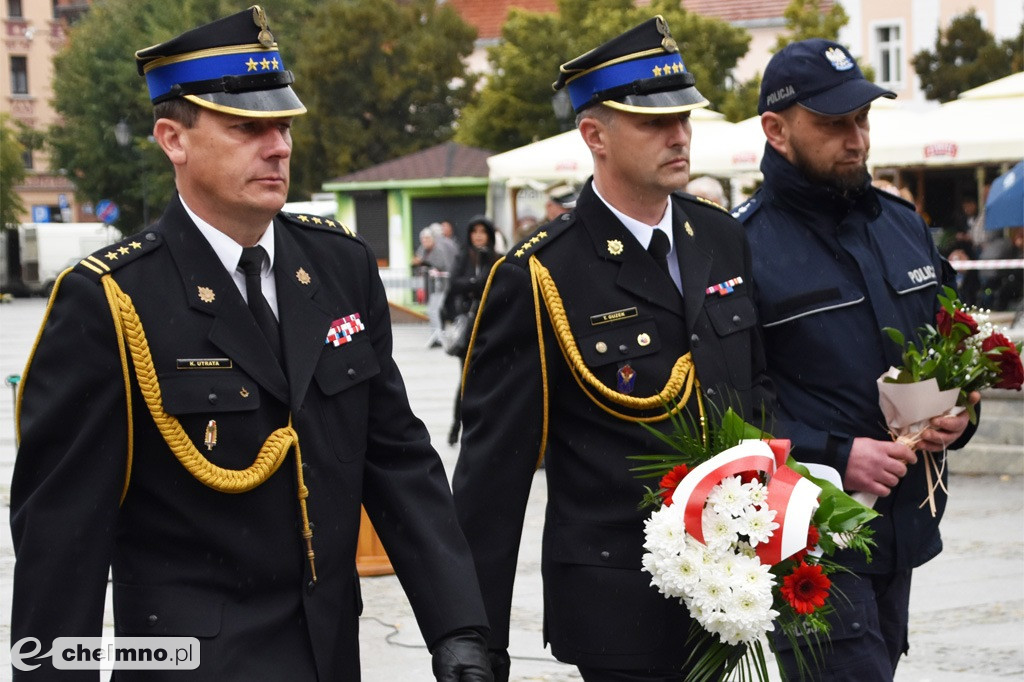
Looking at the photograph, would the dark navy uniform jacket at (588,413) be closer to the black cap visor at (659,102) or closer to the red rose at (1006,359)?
the black cap visor at (659,102)

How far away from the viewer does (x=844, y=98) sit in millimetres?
4641

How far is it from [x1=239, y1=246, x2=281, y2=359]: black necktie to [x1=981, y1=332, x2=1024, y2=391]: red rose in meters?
2.10

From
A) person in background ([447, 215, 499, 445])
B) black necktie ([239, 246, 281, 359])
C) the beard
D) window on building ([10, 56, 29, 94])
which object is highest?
window on building ([10, 56, 29, 94])

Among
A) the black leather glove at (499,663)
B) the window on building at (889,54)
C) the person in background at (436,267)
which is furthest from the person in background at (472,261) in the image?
the window on building at (889,54)

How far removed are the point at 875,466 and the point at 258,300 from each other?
5.86 ft

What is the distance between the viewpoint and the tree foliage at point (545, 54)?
35812 millimetres

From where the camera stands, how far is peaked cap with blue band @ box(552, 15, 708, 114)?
4.25 m

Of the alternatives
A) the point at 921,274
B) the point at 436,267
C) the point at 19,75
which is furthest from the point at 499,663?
the point at 19,75

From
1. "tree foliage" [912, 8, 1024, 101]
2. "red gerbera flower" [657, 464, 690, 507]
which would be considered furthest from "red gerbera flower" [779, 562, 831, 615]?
"tree foliage" [912, 8, 1024, 101]

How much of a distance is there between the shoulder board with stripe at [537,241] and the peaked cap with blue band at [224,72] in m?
0.92

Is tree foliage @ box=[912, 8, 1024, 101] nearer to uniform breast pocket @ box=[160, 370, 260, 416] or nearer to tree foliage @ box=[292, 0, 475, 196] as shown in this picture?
tree foliage @ box=[292, 0, 475, 196]

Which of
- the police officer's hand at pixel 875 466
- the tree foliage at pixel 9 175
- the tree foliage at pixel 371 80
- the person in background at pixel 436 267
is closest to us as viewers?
the police officer's hand at pixel 875 466

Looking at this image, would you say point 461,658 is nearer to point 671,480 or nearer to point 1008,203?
point 671,480

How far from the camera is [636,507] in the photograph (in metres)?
4.07
